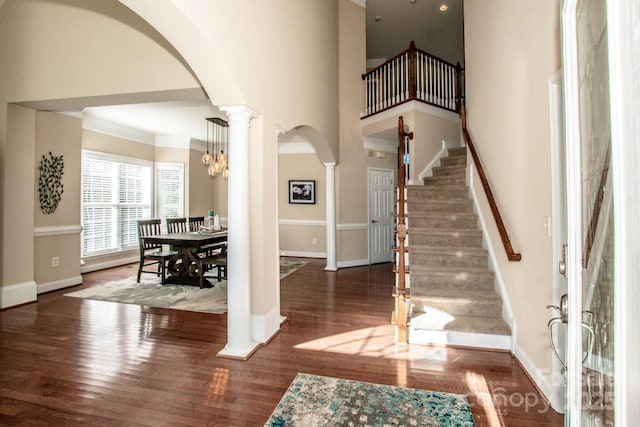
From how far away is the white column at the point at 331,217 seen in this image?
19.5ft

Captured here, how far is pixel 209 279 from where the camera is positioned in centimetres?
525

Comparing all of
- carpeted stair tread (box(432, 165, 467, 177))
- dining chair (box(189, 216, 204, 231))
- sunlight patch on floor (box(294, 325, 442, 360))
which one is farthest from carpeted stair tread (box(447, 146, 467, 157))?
dining chair (box(189, 216, 204, 231))

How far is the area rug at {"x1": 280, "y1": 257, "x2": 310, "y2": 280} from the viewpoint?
19.1 ft

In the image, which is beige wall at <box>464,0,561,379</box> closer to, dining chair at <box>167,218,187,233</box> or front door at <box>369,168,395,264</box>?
front door at <box>369,168,395,264</box>

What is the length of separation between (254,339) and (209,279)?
8.86ft

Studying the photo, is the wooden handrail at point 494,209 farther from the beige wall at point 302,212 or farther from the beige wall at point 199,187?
the beige wall at point 199,187

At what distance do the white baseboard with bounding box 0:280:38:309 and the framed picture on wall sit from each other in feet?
16.0

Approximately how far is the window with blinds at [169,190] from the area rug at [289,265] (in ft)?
9.69

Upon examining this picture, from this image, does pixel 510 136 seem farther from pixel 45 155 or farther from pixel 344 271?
pixel 45 155

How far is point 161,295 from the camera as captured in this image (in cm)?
432

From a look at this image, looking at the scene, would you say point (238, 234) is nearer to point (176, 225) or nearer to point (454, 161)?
point (176, 225)

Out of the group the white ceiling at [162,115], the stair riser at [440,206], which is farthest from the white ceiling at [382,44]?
the stair riser at [440,206]

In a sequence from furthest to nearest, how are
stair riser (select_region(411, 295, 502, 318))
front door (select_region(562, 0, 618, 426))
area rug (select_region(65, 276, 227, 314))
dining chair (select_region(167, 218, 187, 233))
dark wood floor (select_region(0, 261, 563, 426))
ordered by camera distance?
dining chair (select_region(167, 218, 187, 233)) < area rug (select_region(65, 276, 227, 314)) < stair riser (select_region(411, 295, 502, 318)) < dark wood floor (select_region(0, 261, 563, 426)) < front door (select_region(562, 0, 618, 426))

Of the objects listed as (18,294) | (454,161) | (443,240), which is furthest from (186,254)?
(454,161)
